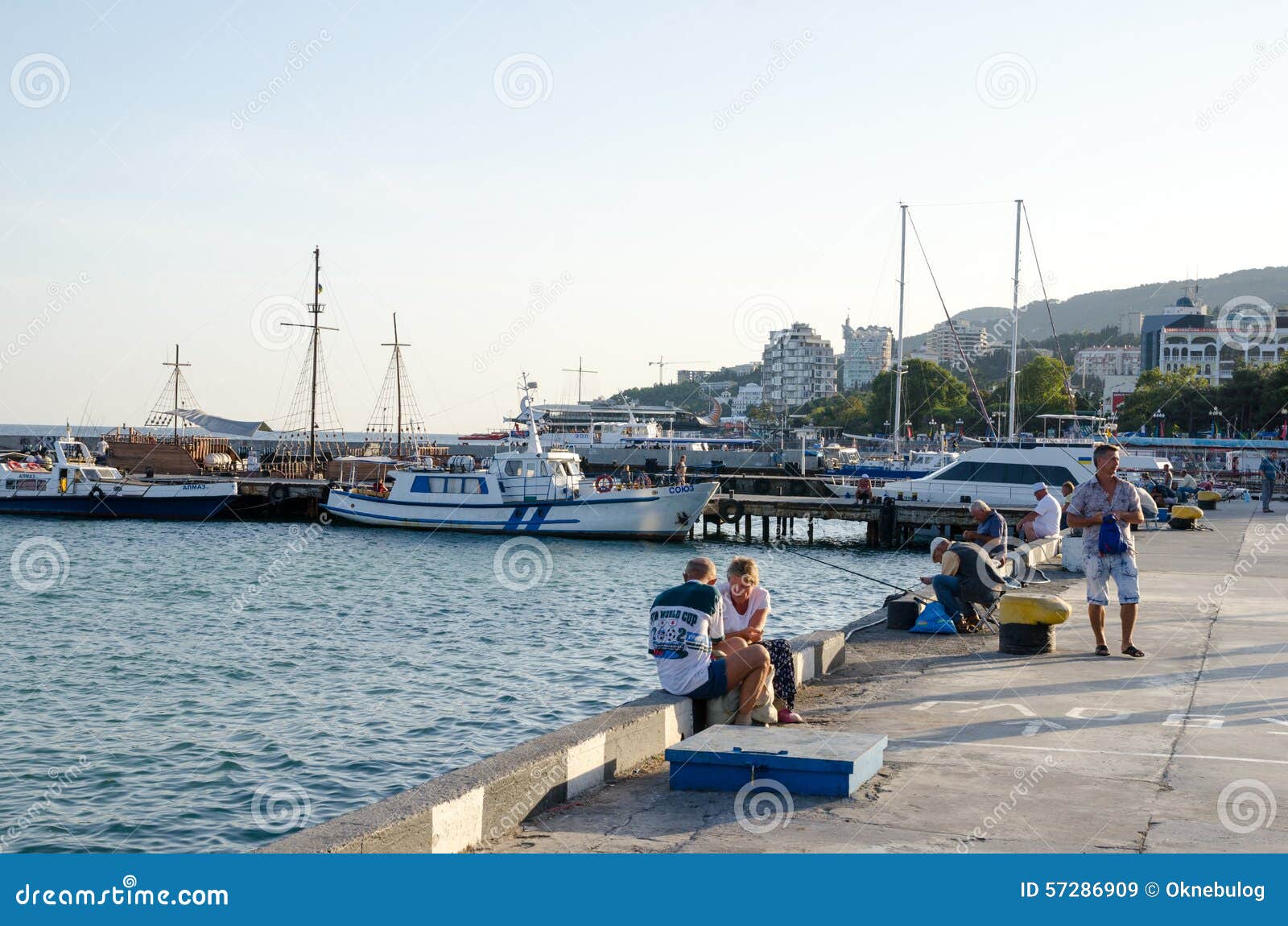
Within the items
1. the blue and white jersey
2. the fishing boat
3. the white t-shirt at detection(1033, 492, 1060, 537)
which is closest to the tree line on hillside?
the fishing boat

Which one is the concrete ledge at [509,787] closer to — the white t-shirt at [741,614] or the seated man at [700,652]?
the seated man at [700,652]

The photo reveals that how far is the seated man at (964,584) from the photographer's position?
13.7m

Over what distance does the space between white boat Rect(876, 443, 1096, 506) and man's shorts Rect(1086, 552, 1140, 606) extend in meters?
31.8

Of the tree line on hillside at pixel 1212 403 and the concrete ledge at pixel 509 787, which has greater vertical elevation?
the tree line on hillside at pixel 1212 403

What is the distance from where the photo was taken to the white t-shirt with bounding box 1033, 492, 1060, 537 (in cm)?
2014

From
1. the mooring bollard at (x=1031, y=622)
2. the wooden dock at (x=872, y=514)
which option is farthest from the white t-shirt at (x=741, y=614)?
the wooden dock at (x=872, y=514)

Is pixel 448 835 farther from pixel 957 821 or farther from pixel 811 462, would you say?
pixel 811 462

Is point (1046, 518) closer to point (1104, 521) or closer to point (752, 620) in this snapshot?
point (1104, 521)

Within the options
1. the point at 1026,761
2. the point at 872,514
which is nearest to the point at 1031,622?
the point at 1026,761

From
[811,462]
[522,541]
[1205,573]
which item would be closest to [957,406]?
[811,462]

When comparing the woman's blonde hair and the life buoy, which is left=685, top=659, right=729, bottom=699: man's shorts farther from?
the life buoy

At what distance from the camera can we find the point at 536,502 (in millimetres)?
50000

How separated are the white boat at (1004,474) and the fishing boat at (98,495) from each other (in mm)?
33880

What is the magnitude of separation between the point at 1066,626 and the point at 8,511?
61833 mm
